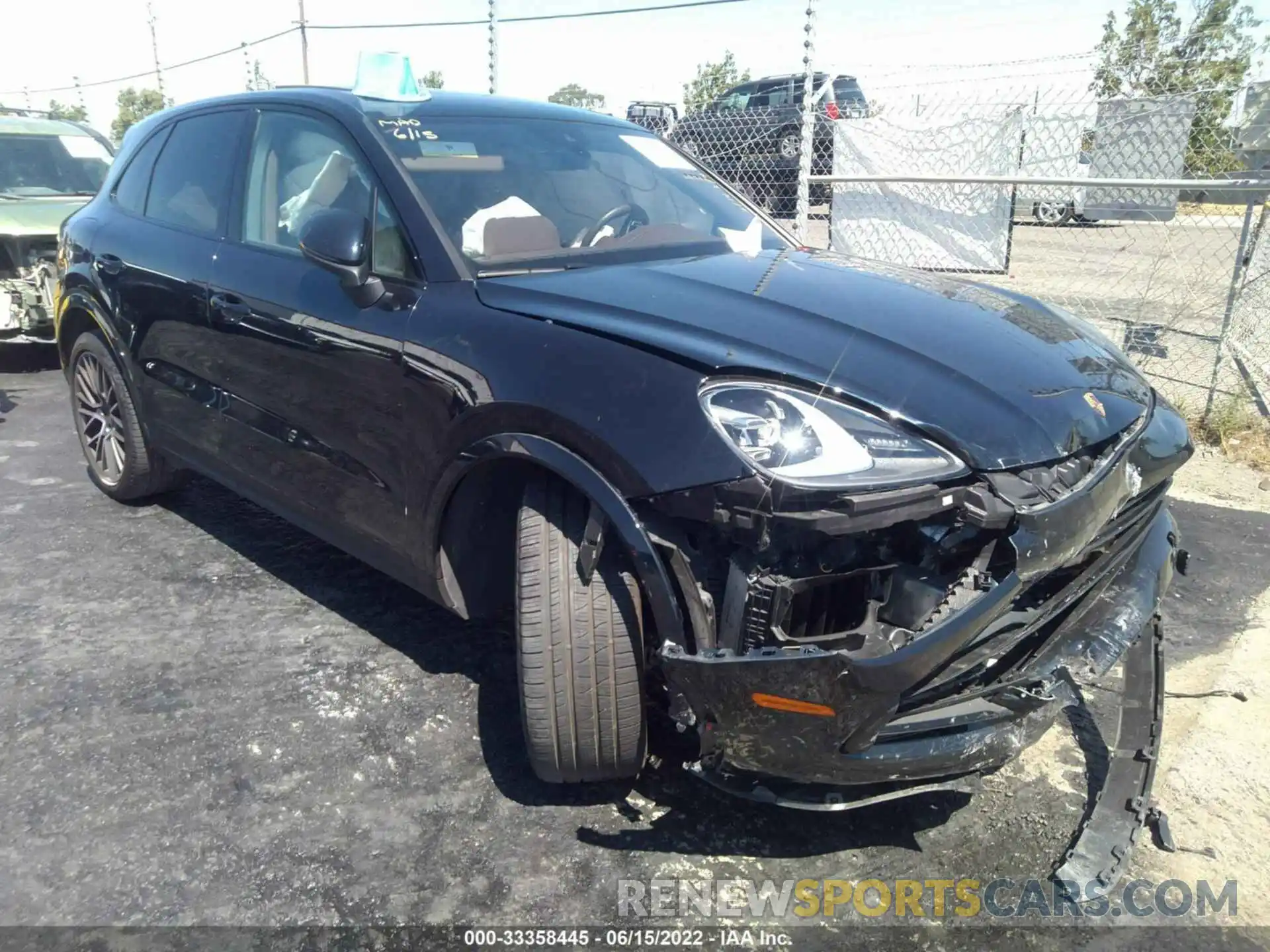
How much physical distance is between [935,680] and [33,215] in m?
7.52

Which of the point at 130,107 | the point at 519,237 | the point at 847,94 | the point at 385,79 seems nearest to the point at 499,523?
the point at 519,237

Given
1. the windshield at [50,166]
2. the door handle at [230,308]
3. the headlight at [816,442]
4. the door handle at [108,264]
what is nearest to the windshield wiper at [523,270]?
the headlight at [816,442]

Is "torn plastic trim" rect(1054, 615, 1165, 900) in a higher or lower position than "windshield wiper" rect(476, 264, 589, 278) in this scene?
lower

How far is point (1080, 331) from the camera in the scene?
2.82 meters

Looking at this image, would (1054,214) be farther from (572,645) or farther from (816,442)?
(572,645)

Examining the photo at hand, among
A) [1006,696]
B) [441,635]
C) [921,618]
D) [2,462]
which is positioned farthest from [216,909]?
[2,462]

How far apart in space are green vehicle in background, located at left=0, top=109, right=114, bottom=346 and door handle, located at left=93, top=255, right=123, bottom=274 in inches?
108

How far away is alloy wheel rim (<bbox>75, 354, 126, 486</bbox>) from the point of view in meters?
4.38

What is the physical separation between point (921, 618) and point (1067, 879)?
0.86m

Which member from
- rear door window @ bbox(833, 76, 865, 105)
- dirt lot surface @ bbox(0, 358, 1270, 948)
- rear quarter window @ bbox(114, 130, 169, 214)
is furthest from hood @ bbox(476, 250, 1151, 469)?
rear door window @ bbox(833, 76, 865, 105)

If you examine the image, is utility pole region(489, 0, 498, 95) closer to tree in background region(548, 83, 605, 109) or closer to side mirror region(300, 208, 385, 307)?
tree in background region(548, 83, 605, 109)

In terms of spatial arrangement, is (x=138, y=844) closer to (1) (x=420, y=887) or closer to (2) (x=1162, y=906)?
(1) (x=420, y=887)

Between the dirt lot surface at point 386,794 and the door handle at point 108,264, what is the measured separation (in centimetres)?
129

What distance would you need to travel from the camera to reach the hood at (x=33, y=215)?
6867mm
